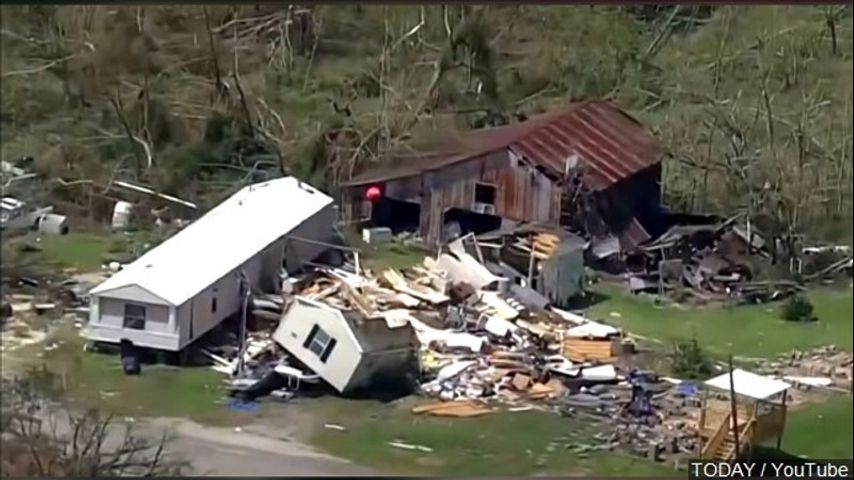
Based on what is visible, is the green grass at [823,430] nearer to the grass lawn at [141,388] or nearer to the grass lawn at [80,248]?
the grass lawn at [141,388]

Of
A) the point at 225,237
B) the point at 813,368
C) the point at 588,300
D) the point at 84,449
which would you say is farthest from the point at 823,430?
the point at 84,449

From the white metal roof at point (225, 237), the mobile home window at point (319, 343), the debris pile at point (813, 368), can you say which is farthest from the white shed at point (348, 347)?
the debris pile at point (813, 368)

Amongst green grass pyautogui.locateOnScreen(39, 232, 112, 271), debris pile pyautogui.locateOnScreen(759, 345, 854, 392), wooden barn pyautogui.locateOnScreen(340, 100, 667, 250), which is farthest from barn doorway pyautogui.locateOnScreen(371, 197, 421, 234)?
debris pile pyautogui.locateOnScreen(759, 345, 854, 392)

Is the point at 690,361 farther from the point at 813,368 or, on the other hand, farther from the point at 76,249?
the point at 76,249

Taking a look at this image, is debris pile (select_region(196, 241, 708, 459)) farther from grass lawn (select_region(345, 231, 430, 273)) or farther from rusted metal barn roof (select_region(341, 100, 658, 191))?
rusted metal barn roof (select_region(341, 100, 658, 191))

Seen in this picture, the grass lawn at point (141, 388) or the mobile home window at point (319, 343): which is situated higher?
the mobile home window at point (319, 343)

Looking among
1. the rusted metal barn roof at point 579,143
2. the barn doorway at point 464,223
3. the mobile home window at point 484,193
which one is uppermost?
the rusted metal barn roof at point 579,143
